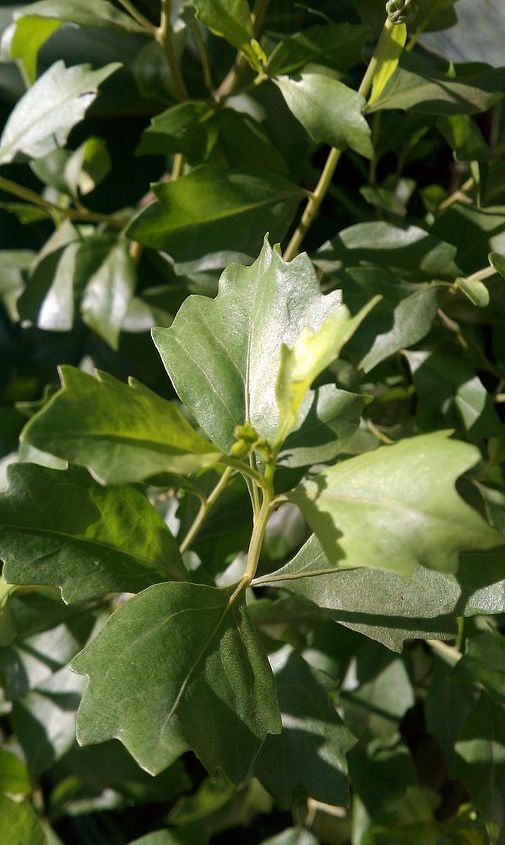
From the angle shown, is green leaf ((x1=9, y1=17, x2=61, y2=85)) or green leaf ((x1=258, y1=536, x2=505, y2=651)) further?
green leaf ((x1=9, y1=17, x2=61, y2=85))

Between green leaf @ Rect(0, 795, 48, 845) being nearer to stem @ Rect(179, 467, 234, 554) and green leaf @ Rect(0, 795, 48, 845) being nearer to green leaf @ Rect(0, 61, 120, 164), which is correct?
stem @ Rect(179, 467, 234, 554)

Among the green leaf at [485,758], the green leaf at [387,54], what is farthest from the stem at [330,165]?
the green leaf at [485,758]

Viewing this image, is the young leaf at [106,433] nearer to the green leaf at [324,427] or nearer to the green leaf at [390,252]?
the green leaf at [324,427]

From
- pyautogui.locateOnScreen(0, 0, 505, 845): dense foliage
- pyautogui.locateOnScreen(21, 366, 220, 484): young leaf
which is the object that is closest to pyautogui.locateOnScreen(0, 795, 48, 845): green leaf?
pyautogui.locateOnScreen(0, 0, 505, 845): dense foliage

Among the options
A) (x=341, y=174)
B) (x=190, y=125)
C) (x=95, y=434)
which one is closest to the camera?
(x=95, y=434)

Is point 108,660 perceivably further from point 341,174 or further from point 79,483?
point 341,174

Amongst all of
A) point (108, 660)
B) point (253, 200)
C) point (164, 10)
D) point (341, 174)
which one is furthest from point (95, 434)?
point (341, 174)
